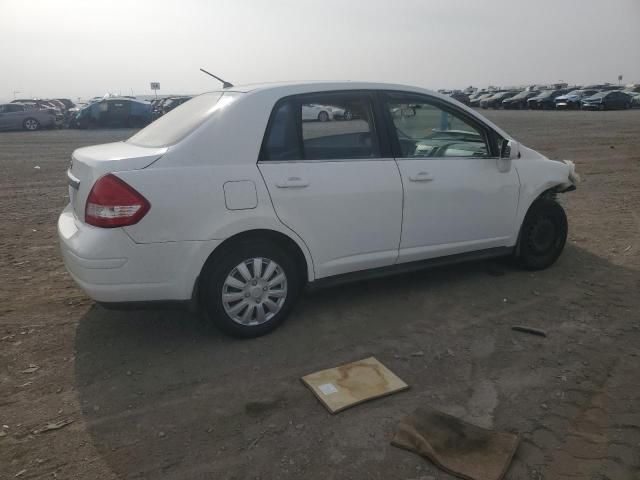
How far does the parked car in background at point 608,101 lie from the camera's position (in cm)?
3725

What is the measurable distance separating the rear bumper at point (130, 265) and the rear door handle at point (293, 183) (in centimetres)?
60

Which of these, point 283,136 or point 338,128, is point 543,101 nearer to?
point 338,128

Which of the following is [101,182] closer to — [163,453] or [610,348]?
[163,453]

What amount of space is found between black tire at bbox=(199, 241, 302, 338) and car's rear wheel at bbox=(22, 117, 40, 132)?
29.0 metres

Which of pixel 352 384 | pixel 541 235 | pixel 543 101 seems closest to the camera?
pixel 352 384

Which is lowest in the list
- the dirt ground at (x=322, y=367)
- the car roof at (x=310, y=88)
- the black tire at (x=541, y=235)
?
the dirt ground at (x=322, y=367)

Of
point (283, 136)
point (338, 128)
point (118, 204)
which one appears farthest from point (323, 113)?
point (118, 204)

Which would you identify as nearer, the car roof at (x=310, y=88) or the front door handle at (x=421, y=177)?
the car roof at (x=310, y=88)

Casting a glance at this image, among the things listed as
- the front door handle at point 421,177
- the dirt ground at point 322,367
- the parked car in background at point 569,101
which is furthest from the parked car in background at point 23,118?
the parked car in background at point 569,101

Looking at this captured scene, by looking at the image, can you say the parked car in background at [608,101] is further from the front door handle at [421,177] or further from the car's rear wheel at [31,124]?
the front door handle at [421,177]

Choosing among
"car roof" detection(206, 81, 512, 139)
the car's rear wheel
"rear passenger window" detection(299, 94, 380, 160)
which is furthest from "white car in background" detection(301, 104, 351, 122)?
the car's rear wheel

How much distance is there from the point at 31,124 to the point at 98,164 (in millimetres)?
28781

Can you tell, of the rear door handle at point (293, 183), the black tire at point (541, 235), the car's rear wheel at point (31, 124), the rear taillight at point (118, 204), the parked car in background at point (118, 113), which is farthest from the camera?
the car's rear wheel at point (31, 124)

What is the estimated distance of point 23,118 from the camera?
91.7ft
